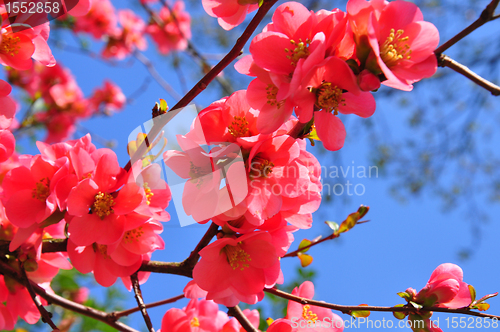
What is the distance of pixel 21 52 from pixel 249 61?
26.6 inches

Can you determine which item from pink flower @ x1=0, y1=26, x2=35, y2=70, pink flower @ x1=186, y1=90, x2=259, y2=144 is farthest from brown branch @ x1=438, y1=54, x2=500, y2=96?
pink flower @ x1=0, y1=26, x2=35, y2=70

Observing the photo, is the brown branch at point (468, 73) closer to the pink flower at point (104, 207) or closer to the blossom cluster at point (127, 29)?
the pink flower at point (104, 207)

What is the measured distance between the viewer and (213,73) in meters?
0.74

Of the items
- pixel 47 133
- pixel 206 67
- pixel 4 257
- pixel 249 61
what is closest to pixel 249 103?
pixel 249 61

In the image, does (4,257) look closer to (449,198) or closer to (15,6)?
(15,6)

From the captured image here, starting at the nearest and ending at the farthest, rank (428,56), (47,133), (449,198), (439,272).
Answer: (428,56), (439,272), (47,133), (449,198)

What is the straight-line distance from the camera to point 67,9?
37.2 inches

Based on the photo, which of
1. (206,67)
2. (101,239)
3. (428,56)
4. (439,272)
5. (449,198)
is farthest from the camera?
(449,198)

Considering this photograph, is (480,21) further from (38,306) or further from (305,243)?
(38,306)

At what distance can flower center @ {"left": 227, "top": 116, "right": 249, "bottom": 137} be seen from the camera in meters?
0.78

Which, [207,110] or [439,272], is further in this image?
[439,272]

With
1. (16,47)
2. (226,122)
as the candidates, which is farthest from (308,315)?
(16,47)

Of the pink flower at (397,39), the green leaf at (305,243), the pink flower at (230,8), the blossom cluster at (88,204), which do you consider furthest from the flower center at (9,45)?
the green leaf at (305,243)

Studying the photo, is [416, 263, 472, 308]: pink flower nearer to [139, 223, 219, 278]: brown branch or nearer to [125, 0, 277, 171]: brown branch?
[139, 223, 219, 278]: brown branch
